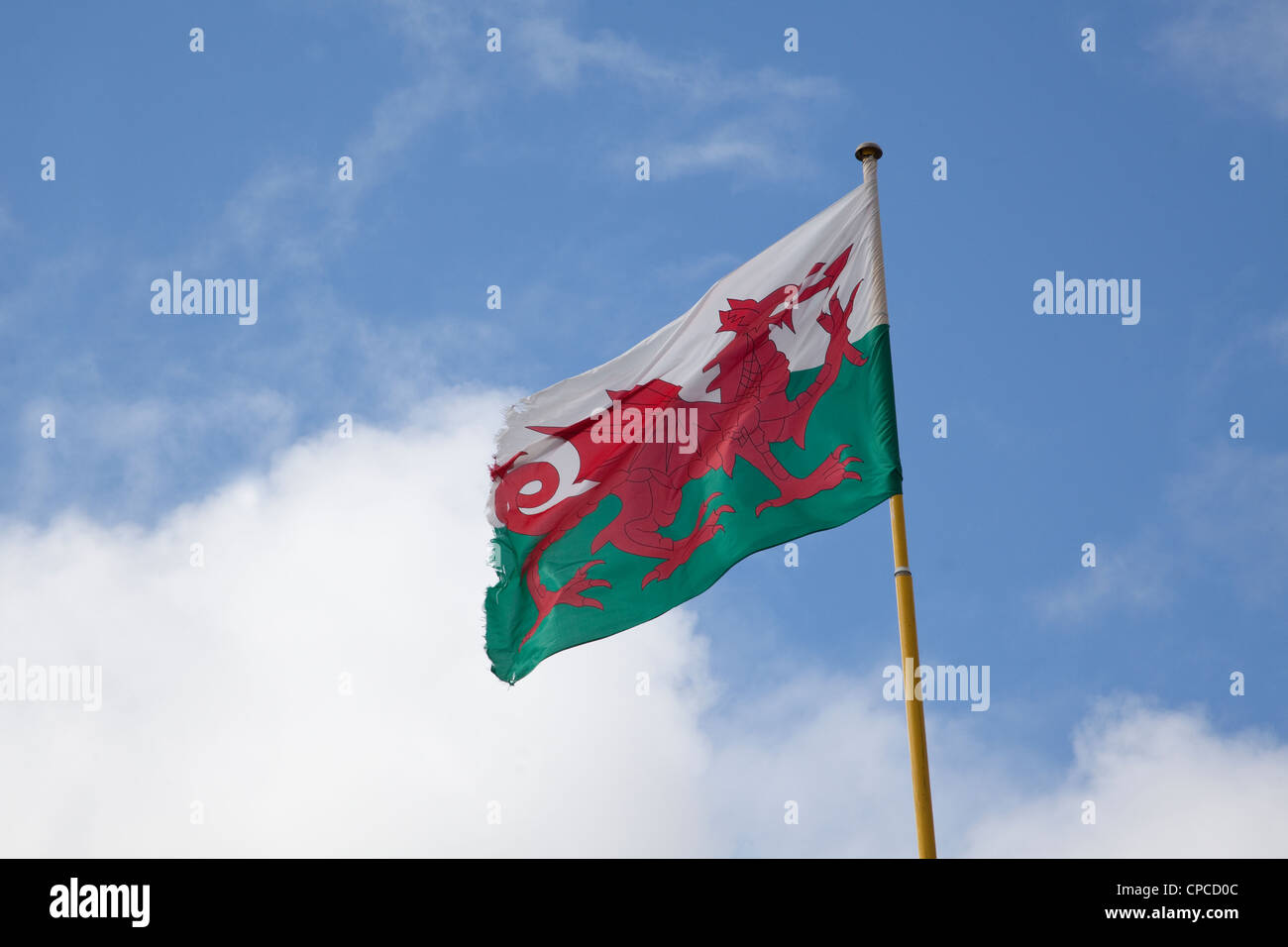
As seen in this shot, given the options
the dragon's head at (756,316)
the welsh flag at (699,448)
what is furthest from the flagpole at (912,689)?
the dragon's head at (756,316)

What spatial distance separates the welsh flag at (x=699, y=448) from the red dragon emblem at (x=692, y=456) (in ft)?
0.05

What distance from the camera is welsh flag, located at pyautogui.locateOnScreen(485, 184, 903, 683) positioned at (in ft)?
46.1

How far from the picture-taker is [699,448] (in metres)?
14.9

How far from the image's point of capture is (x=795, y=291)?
15.0m

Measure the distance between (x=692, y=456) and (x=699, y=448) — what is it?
0.12 meters

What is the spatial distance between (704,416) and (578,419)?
1512 mm

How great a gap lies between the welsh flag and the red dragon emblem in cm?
1

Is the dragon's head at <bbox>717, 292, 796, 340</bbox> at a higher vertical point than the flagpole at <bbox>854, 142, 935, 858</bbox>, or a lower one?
higher
